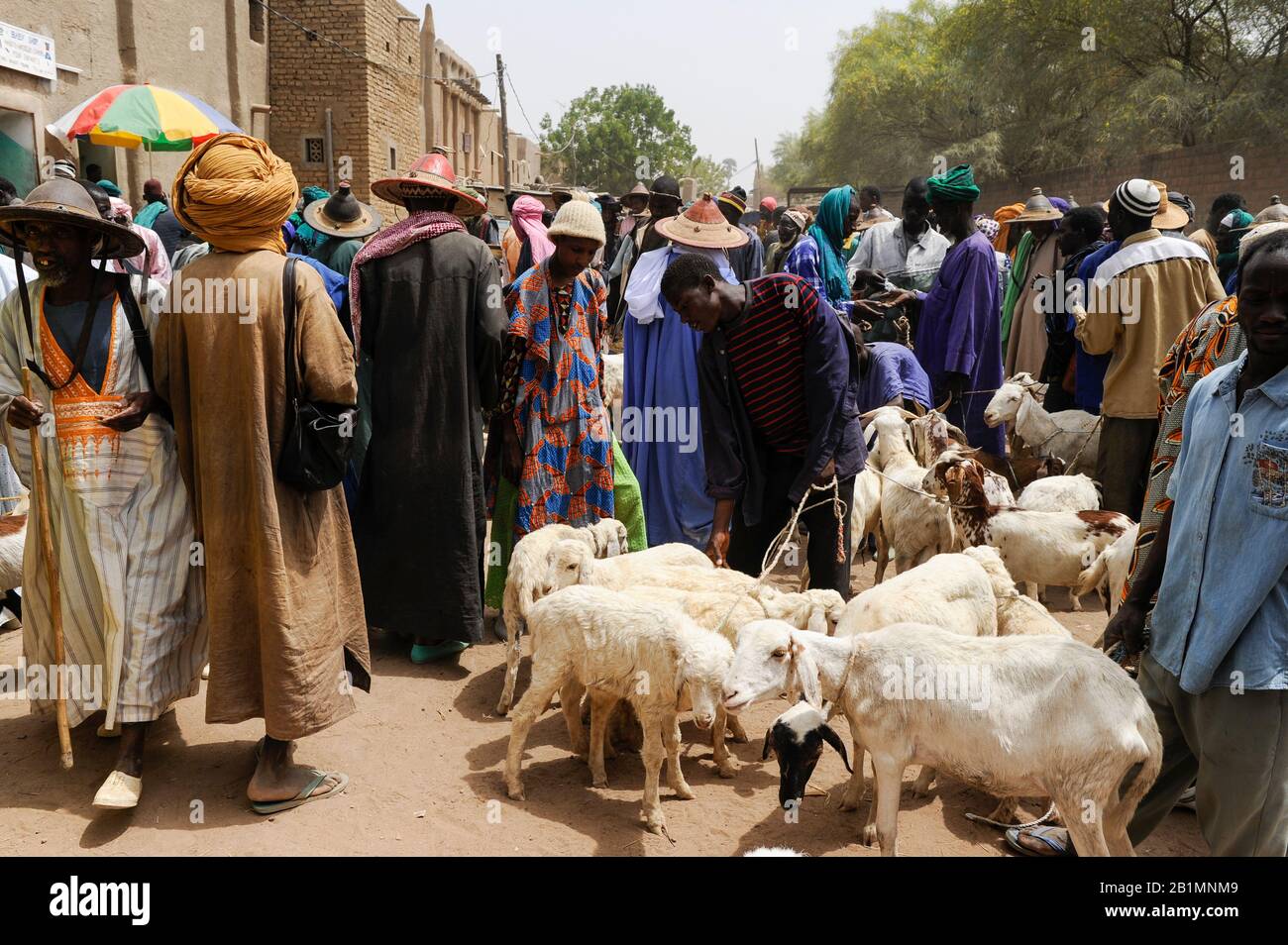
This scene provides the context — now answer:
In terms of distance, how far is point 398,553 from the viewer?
18.1 feet

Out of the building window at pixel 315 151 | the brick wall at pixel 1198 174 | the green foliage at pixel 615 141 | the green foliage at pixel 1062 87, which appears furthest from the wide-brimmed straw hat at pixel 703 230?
the green foliage at pixel 615 141

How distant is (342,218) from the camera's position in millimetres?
7707

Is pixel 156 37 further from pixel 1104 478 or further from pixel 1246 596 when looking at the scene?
pixel 1246 596

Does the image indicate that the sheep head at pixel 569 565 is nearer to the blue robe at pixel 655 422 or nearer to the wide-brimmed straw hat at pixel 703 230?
the blue robe at pixel 655 422

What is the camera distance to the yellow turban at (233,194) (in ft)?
12.4

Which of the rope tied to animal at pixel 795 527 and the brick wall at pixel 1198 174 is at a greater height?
the brick wall at pixel 1198 174

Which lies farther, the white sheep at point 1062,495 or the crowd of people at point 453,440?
the white sheep at point 1062,495

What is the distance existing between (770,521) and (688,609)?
824mm

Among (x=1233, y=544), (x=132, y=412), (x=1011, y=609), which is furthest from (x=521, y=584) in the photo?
(x=1233, y=544)

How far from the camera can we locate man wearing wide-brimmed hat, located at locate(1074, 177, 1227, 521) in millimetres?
5949

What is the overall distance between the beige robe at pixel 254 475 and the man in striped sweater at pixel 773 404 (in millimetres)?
1653

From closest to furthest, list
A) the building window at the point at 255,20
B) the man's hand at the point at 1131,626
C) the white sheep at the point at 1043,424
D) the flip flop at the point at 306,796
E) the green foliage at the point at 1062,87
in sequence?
the man's hand at the point at 1131,626 → the flip flop at the point at 306,796 → the white sheep at the point at 1043,424 → the building window at the point at 255,20 → the green foliage at the point at 1062,87

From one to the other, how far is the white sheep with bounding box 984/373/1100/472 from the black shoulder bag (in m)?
5.53

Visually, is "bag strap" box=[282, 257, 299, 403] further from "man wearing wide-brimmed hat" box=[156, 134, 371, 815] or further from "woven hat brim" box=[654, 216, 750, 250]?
"woven hat brim" box=[654, 216, 750, 250]
